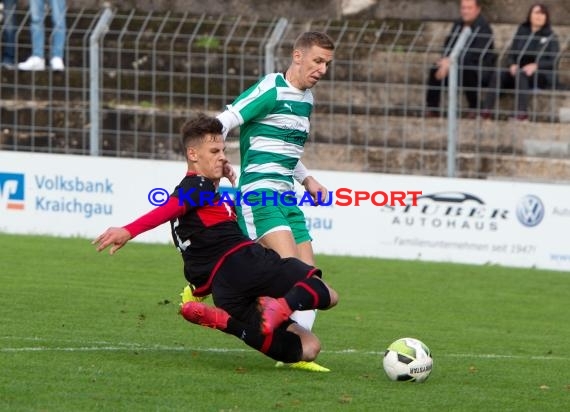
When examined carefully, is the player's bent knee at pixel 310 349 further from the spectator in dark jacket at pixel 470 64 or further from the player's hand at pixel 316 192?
the spectator in dark jacket at pixel 470 64

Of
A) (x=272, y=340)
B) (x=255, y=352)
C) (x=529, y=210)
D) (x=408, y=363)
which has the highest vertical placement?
(x=529, y=210)

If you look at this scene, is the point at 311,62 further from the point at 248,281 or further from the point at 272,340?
the point at 272,340

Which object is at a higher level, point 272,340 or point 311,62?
point 311,62

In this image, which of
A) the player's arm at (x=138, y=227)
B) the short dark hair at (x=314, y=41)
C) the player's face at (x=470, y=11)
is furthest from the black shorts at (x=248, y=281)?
the player's face at (x=470, y=11)

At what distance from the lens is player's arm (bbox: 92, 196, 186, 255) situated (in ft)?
27.0

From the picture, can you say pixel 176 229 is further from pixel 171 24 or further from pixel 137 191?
pixel 171 24

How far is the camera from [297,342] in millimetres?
8930

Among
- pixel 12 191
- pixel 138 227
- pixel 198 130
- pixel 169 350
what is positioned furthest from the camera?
pixel 12 191

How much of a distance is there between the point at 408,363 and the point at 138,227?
1.83m

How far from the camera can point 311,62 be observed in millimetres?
9586

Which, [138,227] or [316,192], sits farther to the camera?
[316,192]

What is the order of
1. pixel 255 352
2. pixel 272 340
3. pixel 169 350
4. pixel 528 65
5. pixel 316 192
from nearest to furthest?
pixel 272 340 < pixel 169 350 < pixel 316 192 < pixel 255 352 < pixel 528 65

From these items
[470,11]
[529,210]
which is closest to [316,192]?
[529,210]

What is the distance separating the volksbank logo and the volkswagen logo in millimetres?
6262
